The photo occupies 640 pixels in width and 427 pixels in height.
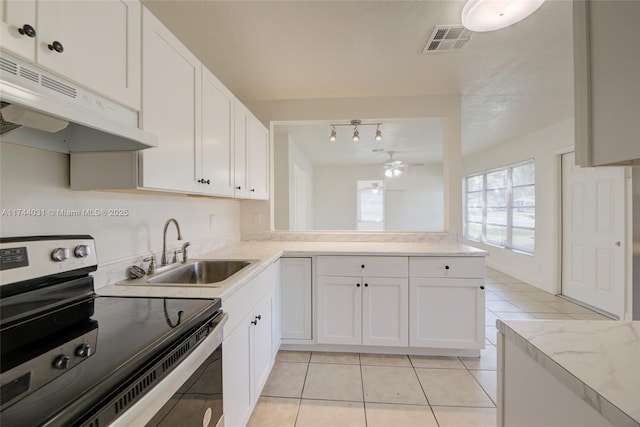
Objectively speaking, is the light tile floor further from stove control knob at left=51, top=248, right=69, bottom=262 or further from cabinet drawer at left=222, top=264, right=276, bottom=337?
stove control knob at left=51, top=248, right=69, bottom=262

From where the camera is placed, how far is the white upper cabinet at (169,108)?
114 cm

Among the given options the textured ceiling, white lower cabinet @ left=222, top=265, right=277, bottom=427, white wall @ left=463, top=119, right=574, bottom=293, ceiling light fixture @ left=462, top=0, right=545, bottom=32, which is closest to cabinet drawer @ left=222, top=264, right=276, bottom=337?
white lower cabinet @ left=222, top=265, right=277, bottom=427

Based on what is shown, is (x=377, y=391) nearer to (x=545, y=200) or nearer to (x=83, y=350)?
(x=83, y=350)

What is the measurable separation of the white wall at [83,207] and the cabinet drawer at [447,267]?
173cm

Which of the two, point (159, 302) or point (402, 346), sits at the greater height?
point (159, 302)

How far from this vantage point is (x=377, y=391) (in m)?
1.91

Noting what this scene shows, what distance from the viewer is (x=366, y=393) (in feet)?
6.19

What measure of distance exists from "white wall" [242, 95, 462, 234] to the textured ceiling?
0.08 meters

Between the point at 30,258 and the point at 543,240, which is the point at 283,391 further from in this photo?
the point at 543,240

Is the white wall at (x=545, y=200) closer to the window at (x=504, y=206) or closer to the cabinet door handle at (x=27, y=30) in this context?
the window at (x=504, y=206)

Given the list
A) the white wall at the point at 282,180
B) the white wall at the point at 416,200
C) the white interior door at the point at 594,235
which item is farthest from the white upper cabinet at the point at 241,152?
the white wall at the point at 416,200

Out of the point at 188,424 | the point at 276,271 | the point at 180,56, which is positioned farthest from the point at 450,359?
the point at 180,56

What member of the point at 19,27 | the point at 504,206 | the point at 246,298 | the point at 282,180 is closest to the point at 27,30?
the point at 19,27

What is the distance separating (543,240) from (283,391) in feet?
14.3
